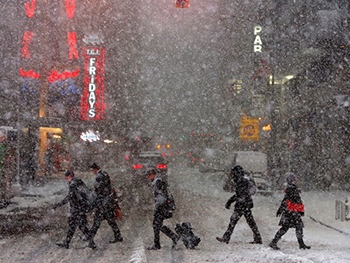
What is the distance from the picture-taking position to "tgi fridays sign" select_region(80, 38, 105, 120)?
35.0 meters

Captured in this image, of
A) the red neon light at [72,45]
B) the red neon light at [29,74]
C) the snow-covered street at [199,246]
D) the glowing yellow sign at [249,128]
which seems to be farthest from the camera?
the red neon light at [72,45]

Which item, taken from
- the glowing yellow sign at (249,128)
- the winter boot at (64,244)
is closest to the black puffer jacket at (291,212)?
the winter boot at (64,244)

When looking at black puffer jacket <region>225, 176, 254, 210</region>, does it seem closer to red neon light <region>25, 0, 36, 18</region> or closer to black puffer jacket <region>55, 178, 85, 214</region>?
black puffer jacket <region>55, 178, 85, 214</region>

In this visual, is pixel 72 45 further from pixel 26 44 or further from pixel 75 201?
pixel 75 201

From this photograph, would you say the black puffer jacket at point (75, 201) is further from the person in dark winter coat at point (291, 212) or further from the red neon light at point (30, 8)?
the red neon light at point (30, 8)

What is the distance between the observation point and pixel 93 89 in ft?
116

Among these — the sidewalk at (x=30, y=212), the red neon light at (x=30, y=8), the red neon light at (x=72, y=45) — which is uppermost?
Answer: the red neon light at (x=30, y=8)

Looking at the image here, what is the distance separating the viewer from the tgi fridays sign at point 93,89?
35.0m

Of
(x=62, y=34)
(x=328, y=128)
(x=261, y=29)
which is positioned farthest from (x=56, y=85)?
(x=328, y=128)

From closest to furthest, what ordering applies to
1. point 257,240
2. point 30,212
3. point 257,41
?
point 257,240
point 30,212
point 257,41

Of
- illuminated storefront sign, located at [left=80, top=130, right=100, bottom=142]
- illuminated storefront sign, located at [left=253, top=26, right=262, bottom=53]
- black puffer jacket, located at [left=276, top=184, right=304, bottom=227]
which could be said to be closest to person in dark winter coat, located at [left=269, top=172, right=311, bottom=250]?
black puffer jacket, located at [left=276, top=184, right=304, bottom=227]

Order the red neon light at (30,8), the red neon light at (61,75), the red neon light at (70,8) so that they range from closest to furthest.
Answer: the red neon light at (30,8)
the red neon light at (61,75)
the red neon light at (70,8)

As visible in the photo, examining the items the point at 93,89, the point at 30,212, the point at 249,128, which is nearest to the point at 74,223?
the point at 30,212

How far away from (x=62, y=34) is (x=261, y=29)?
18.7 meters
